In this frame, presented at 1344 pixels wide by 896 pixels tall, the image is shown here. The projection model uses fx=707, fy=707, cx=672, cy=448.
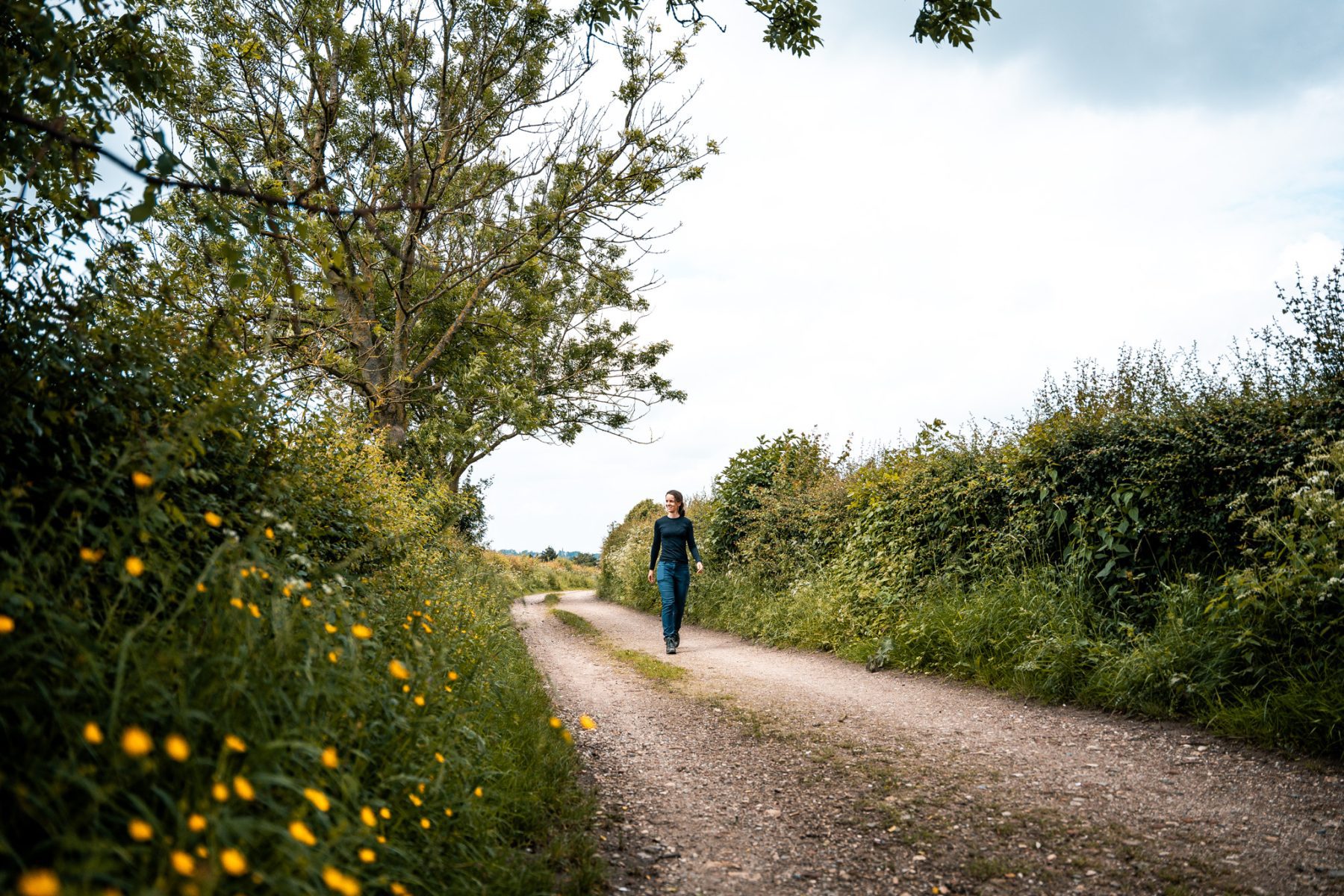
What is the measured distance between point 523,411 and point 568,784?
10.8 metres

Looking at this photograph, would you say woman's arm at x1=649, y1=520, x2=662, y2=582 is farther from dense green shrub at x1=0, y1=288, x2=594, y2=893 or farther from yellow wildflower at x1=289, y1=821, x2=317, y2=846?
yellow wildflower at x1=289, y1=821, x2=317, y2=846

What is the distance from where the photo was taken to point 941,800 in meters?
3.98

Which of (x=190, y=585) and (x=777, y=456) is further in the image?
(x=777, y=456)

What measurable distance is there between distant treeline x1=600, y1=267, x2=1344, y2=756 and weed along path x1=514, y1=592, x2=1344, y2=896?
1.43ft

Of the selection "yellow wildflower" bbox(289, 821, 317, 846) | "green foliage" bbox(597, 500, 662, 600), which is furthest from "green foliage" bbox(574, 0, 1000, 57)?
"green foliage" bbox(597, 500, 662, 600)

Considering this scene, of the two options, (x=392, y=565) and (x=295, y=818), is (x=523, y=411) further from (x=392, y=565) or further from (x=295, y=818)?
(x=295, y=818)

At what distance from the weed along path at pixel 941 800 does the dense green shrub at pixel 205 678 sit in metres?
0.69

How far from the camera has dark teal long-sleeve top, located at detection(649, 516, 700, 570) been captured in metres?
10.8

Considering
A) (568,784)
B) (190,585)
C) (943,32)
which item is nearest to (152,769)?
(190,585)

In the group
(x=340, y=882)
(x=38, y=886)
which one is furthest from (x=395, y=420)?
(x=38, y=886)

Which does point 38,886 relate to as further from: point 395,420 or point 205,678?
point 395,420

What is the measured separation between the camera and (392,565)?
5629 millimetres

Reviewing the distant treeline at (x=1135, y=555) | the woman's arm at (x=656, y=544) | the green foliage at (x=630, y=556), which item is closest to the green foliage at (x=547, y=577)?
the green foliage at (x=630, y=556)

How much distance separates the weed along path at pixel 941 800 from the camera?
10.3ft
